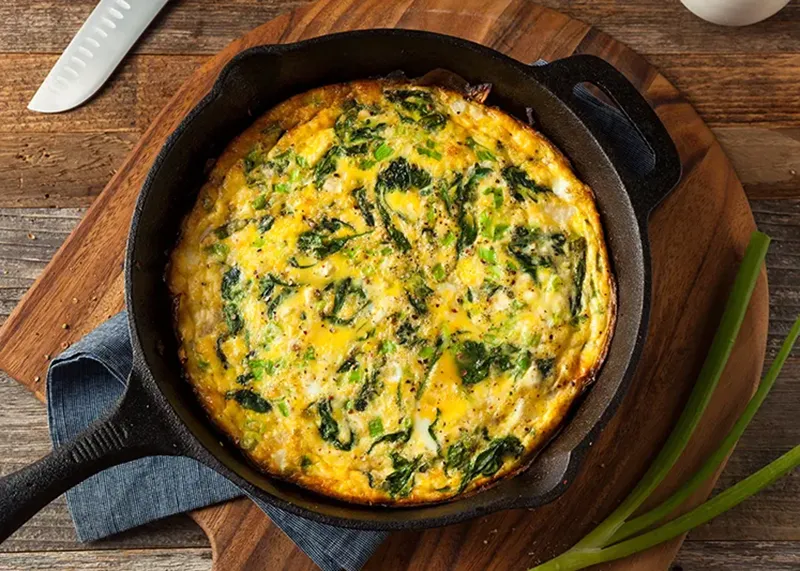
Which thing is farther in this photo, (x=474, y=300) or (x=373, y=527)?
(x=474, y=300)

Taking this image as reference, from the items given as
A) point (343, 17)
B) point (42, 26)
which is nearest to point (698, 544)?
point (343, 17)

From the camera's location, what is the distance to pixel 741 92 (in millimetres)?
3389

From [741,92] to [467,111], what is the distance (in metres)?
1.15

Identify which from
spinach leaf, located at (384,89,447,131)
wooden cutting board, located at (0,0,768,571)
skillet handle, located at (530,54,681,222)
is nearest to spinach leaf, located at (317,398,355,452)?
wooden cutting board, located at (0,0,768,571)

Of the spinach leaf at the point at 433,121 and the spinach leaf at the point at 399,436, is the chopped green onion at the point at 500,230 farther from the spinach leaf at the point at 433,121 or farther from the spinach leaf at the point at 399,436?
the spinach leaf at the point at 399,436

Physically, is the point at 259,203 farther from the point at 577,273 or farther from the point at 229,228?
the point at 577,273

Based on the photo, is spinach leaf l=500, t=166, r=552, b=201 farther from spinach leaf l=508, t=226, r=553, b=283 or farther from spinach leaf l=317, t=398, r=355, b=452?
spinach leaf l=317, t=398, r=355, b=452

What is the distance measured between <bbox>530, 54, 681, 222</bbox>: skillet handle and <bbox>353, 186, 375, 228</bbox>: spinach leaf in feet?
2.12

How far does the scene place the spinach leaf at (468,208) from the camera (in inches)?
112

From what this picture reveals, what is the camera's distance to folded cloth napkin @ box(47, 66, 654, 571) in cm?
297

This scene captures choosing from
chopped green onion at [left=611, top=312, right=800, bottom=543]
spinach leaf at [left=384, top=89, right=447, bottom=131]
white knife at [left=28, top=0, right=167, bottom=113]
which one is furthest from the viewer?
white knife at [left=28, top=0, right=167, bottom=113]

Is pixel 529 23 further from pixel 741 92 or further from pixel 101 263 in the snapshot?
pixel 101 263

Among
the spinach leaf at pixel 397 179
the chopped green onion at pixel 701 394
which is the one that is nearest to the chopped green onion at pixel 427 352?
the spinach leaf at pixel 397 179

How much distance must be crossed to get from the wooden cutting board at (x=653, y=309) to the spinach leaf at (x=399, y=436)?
0.50 meters
